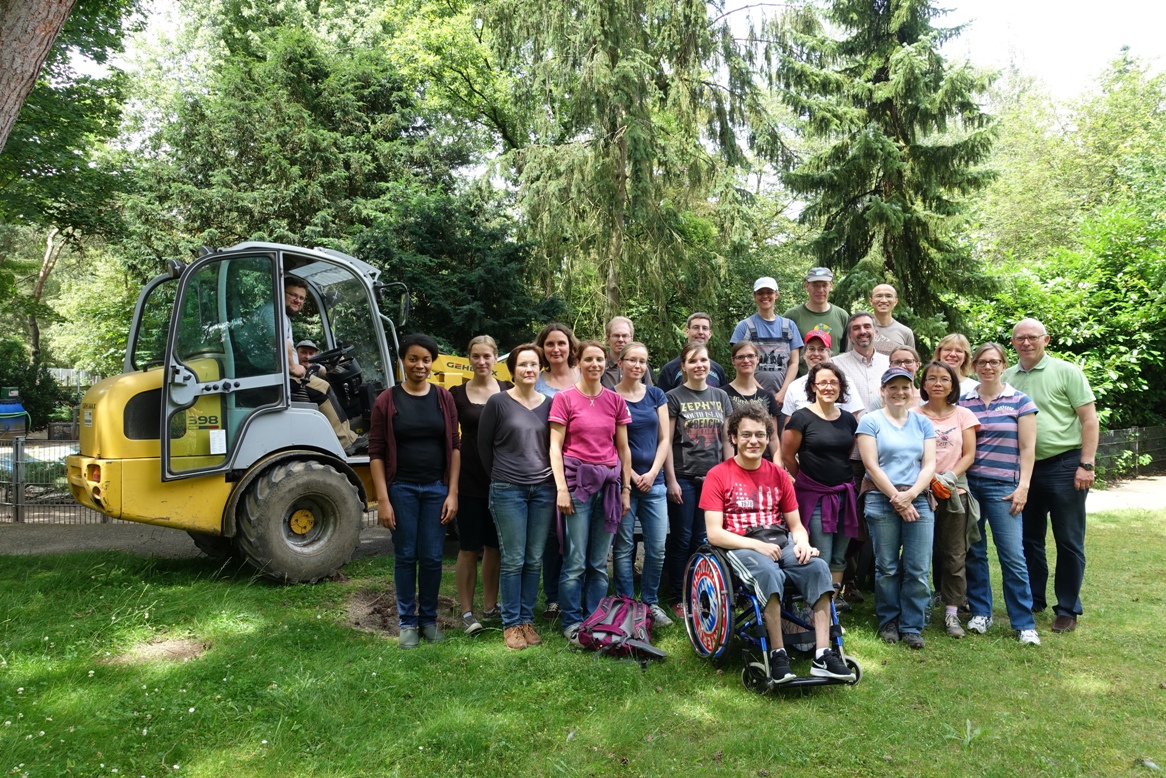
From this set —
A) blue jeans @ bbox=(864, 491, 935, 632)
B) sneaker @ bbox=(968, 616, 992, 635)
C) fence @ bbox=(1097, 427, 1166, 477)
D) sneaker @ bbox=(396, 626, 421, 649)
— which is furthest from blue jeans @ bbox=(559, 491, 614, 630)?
fence @ bbox=(1097, 427, 1166, 477)

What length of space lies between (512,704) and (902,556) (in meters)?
2.61

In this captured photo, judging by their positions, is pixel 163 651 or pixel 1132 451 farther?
pixel 1132 451

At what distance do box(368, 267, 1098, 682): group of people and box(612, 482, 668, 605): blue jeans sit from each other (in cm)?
1

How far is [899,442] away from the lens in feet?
15.3

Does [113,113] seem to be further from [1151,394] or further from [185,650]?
[1151,394]

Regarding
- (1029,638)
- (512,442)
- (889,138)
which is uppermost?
(889,138)

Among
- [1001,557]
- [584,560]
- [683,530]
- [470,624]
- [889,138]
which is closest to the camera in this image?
[584,560]

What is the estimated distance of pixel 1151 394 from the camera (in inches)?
501

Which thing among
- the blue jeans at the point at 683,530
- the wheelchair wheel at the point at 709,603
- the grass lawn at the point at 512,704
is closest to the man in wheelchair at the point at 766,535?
the wheelchair wheel at the point at 709,603

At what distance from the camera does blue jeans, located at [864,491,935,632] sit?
15.2ft

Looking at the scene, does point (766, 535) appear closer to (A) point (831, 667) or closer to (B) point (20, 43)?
(A) point (831, 667)

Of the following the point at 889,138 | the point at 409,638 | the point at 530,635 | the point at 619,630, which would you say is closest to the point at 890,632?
the point at 619,630

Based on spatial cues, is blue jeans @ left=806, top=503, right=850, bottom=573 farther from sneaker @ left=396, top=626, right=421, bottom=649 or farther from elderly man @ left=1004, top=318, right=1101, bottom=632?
sneaker @ left=396, top=626, right=421, bottom=649

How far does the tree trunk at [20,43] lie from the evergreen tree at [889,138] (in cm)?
1125
